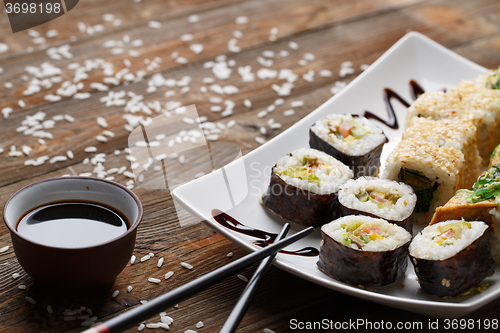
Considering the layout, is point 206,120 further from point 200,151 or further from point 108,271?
point 108,271

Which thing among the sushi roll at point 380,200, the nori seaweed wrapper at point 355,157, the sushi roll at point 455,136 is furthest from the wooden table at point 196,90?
the sushi roll at point 455,136

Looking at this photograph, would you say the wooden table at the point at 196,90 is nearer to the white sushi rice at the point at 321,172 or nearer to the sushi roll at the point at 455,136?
the white sushi rice at the point at 321,172

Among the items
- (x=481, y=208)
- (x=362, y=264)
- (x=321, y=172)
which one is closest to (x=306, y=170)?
(x=321, y=172)

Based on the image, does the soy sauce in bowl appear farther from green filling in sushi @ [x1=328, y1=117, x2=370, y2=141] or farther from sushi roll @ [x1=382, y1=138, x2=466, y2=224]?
sushi roll @ [x1=382, y1=138, x2=466, y2=224]

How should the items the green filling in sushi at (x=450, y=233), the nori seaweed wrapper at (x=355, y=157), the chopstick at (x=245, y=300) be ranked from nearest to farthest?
the chopstick at (x=245, y=300), the green filling in sushi at (x=450, y=233), the nori seaweed wrapper at (x=355, y=157)

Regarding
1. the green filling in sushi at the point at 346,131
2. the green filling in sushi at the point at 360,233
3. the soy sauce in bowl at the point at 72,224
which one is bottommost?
the green filling in sushi at the point at 360,233

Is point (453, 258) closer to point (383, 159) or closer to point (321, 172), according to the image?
point (321, 172)

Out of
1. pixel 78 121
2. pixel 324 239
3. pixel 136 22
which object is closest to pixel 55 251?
pixel 324 239
